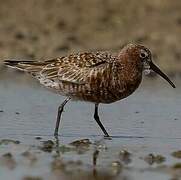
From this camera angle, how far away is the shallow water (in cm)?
1138

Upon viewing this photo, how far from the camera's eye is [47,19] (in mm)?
24109

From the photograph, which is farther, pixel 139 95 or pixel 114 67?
pixel 139 95

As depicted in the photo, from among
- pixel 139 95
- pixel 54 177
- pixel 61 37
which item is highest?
pixel 61 37

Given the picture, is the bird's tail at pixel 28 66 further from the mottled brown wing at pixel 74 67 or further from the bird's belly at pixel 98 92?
the bird's belly at pixel 98 92

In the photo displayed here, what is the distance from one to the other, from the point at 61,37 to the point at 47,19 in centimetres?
109

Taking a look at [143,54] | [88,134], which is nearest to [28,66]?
[88,134]

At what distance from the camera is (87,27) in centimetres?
2392

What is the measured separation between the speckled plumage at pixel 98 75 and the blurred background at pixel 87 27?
6993 millimetres

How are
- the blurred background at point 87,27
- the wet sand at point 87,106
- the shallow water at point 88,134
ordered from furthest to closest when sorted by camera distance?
the blurred background at point 87,27 → the wet sand at point 87,106 → the shallow water at point 88,134

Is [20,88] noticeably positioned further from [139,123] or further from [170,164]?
[170,164]

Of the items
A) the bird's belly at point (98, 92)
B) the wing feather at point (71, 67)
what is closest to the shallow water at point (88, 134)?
the bird's belly at point (98, 92)

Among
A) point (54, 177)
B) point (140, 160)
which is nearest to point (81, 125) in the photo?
point (140, 160)

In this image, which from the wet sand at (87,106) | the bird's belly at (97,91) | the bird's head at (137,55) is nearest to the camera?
the wet sand at (87,106)

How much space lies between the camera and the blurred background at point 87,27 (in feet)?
73.5
